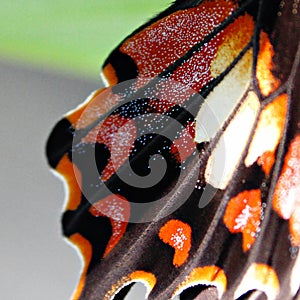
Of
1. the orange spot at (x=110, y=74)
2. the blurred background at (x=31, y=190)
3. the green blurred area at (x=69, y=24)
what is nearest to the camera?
the orange spot at (x=110, y=74)

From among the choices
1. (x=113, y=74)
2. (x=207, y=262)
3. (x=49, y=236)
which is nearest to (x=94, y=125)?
(x=113, y=74)

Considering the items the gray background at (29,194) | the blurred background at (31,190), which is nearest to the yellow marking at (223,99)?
the blurred background at (31,190)

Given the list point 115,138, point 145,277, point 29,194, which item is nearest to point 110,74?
point 115,138

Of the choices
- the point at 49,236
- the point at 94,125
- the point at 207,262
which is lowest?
the point at 49,236

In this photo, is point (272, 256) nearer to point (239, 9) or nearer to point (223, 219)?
point (223, 219)

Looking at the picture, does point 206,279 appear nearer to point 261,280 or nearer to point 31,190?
point 261,280

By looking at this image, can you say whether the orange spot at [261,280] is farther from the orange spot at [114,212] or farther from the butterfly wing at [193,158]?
the orange spot at [114,212]
